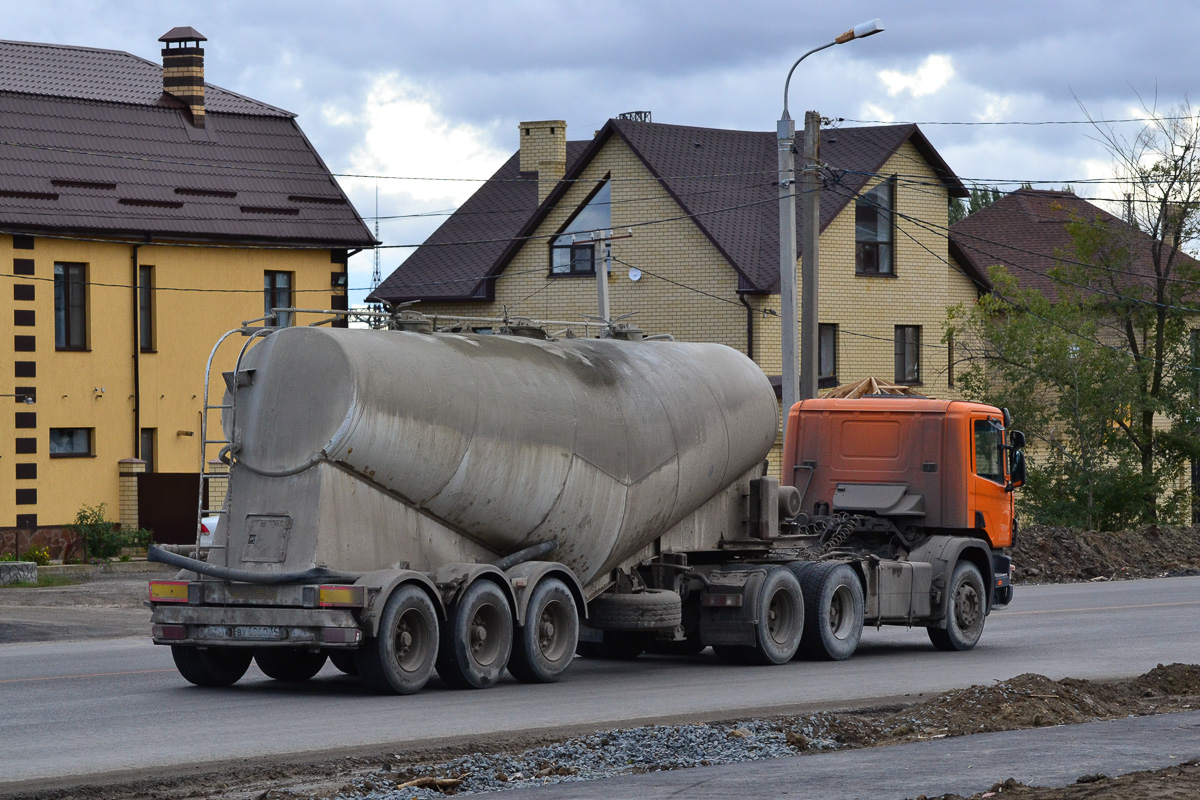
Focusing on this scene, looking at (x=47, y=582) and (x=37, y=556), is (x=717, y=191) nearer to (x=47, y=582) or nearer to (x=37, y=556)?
(x=37, y=556)

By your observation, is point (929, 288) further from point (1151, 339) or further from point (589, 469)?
point (589, 469)

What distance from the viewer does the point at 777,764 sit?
969 centimetres

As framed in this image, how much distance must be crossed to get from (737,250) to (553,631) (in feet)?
87.4

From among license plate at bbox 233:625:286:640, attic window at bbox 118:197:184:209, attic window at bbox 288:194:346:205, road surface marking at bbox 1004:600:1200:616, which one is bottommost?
road surface marking at bbox 1004:600:1200:616

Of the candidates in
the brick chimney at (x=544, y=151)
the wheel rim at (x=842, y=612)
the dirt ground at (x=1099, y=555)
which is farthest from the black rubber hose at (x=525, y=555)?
the brick chimney at (x=544, y=151)

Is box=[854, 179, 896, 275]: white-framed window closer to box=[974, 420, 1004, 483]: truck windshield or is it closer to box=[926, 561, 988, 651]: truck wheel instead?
box=[974, 420, 1004, 483]: truck windshield

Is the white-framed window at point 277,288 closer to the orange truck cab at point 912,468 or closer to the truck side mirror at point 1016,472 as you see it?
the orange truck cab at point 912,468

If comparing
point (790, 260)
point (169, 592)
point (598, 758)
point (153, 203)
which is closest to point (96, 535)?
point (153, 203)

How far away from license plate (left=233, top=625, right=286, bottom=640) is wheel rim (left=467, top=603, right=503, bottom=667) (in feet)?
5.32

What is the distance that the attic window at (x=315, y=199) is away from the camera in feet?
124

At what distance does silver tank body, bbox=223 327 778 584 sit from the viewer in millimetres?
13773

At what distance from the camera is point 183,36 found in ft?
124

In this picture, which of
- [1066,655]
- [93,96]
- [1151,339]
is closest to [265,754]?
[1066,655]

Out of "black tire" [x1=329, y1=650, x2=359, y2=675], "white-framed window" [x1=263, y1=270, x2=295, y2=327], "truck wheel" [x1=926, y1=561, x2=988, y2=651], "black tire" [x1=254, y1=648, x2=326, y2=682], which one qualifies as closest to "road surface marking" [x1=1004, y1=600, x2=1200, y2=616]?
"truck wheel" [x1=926, y1=561, x2=988, y2=651]
